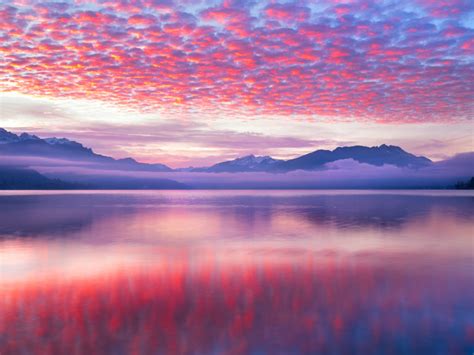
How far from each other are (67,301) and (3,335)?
3.86 meters

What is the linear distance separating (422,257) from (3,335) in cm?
2344

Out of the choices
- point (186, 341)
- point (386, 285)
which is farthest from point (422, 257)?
point (186, 341)

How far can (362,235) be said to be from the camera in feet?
125

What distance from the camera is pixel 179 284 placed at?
1927 centimetres

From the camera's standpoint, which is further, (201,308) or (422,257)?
(422,257)

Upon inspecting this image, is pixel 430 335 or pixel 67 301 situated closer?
pixel 430 335

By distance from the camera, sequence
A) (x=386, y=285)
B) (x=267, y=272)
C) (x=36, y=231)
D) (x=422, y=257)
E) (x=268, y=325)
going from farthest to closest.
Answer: (x=36, y=231) → (x=422, y=257) → (x=267, y=272) → (x=386, y=285) → (x=268, y=325)

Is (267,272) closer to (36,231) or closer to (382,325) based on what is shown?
(382,325)

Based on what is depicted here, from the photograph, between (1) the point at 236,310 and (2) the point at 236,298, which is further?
(2) the point at 236,298

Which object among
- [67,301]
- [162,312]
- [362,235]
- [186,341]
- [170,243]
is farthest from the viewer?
[362,235]

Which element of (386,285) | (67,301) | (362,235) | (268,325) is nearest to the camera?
(268,325)

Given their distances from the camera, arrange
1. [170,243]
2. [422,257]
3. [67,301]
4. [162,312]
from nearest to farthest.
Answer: [162,312] < [67,301] < [422,257] < [170,243]

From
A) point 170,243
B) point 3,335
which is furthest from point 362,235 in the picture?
point 3,335

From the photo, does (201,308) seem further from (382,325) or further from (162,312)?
(382,325)
